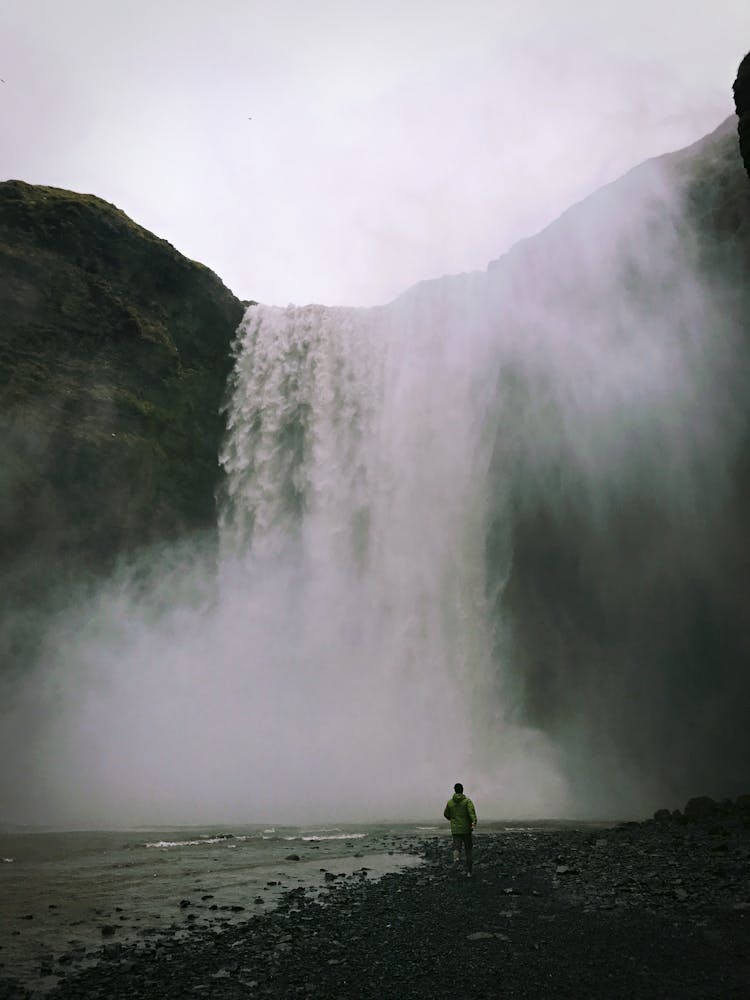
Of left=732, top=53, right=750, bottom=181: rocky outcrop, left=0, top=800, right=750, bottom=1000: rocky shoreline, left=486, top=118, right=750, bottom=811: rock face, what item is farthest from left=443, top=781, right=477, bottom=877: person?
left=732, top=53, right=750, bottom=181: rocky outcrop

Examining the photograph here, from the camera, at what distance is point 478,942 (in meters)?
8.80

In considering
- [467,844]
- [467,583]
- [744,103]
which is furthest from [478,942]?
[467,583]

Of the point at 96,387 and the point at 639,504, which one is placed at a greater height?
the point at 96,387

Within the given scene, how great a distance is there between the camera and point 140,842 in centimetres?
1883

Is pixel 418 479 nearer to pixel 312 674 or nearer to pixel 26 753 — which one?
pixel 312 674

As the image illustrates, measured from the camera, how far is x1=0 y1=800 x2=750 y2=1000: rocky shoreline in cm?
723

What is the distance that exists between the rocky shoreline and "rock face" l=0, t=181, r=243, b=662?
989 inches

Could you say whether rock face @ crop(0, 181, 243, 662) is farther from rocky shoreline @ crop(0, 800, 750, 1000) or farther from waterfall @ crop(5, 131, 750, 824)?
rocky shoreline @ crop(0, 800, 750, 1000)

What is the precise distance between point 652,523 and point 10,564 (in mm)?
27797

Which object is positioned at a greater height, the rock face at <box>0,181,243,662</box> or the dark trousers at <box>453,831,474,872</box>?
the rock face at <box>0,181,243,662</box>

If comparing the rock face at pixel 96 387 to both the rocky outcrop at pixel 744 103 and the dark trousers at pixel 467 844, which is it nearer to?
the dark trousers at pixel 467 844

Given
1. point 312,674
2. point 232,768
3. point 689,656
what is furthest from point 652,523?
point 232,768

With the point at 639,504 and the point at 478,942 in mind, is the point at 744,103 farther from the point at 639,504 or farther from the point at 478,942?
the point at 478,942

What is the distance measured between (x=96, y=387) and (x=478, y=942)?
107 ft
